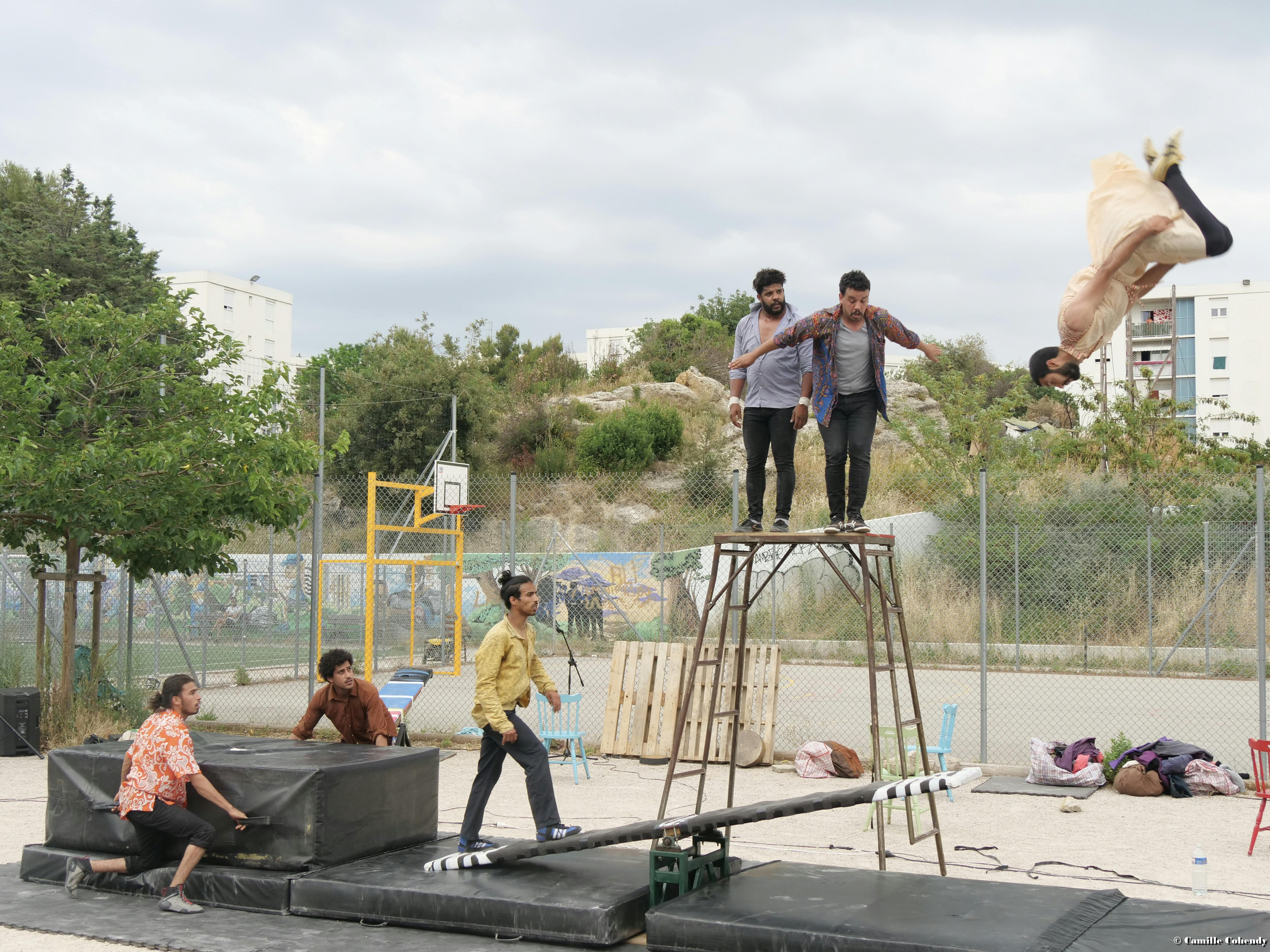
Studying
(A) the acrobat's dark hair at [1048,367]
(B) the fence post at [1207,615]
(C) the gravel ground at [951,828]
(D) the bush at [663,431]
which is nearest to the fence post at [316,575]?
(C) the gravel ground at [951,828]

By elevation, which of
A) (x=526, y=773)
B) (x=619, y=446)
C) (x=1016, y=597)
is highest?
(x=619, y=446)

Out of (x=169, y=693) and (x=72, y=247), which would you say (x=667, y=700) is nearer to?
(x=169, y=693)

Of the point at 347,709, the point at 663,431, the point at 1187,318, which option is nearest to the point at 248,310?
the point at 663,431

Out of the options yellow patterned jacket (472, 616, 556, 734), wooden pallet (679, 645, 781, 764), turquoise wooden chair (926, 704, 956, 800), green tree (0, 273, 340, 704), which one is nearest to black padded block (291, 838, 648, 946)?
yellow patterned jacket (472, 616, 556, 734)

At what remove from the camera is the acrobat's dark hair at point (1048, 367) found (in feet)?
9.83

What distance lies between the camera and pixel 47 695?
12.4 meters

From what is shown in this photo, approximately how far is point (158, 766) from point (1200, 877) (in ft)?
20.0

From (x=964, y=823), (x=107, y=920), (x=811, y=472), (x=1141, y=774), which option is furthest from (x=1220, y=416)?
(x=107, y=920)

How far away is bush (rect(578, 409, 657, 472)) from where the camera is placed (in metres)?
36.4

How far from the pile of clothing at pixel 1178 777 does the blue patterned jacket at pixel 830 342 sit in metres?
5.26

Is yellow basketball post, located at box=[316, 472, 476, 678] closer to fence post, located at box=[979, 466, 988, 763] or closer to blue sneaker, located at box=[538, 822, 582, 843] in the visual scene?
blue sneaker, located at box=[538, 822, 582, 843]

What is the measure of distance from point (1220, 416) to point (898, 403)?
49.7 ft

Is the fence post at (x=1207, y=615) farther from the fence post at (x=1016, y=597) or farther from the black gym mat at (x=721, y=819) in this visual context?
the black gym mat at (x=721, y=819)

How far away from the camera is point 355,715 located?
859 centimetres
